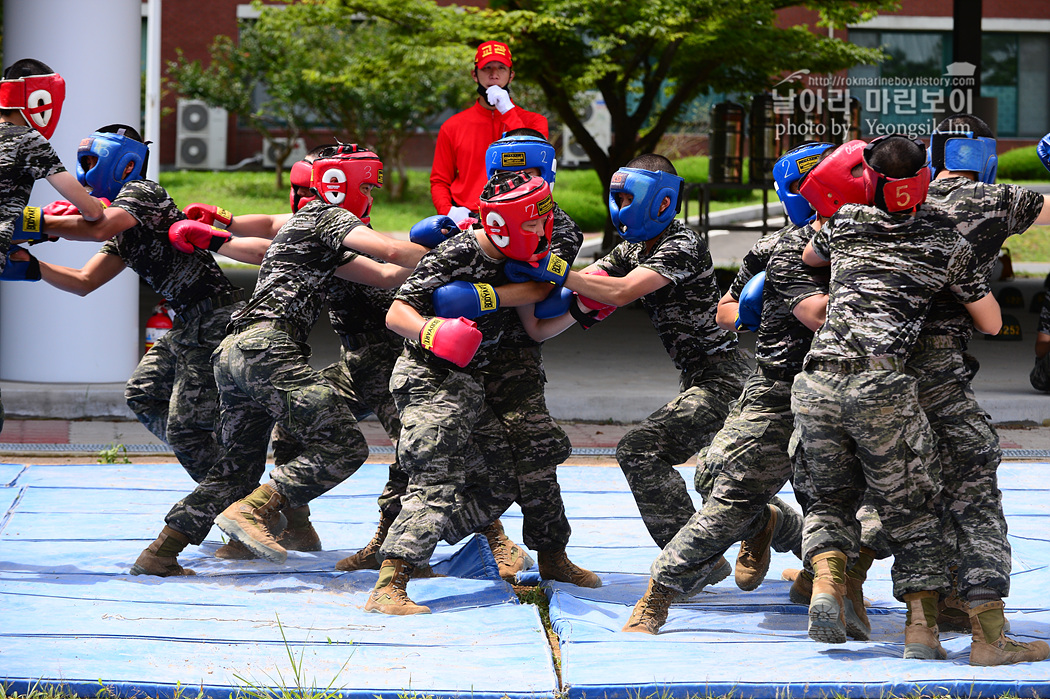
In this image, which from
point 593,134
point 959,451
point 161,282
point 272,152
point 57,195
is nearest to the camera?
point 959,451

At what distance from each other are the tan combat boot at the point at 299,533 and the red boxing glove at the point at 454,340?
1.61 m

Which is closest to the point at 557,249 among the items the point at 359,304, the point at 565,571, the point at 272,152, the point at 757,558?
the point at 359,304

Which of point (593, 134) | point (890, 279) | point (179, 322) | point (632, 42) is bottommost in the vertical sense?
point (179, 322)

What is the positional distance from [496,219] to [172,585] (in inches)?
83.0

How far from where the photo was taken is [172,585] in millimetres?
5285

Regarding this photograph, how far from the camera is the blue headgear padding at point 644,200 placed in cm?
516

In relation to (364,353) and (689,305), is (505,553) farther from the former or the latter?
(689,305)

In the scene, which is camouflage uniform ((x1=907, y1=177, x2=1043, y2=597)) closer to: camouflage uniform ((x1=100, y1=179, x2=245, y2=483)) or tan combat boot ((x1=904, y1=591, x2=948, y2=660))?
tan combat boot ((x1=904, y1=591, x2=948, y2=660))

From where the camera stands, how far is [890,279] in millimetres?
4305

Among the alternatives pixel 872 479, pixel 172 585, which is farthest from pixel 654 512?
pixel 172 585

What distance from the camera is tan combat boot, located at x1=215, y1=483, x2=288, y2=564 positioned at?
5.24 metres

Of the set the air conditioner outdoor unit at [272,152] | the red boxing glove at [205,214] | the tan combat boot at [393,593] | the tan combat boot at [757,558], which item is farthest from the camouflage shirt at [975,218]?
the air conditioner outdoor unit at [272,152]

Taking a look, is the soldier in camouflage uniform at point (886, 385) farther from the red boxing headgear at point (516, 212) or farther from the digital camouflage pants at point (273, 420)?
the digital camouflage pants at point (273, 420)

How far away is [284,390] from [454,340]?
40.7 inches
